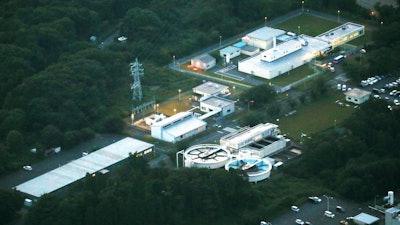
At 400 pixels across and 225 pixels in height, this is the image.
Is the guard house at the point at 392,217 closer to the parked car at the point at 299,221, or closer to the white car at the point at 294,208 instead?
the parked car at the point at 299,221

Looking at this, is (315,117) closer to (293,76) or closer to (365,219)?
(293,76)

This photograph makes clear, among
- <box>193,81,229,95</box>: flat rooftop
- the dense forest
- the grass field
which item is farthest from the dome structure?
the grass field

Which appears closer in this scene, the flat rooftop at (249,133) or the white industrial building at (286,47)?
the flat rooftop at (249,133)

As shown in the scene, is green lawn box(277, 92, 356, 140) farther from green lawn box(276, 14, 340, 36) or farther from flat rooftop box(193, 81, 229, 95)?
green lawn box(276, 14, 340, 36)

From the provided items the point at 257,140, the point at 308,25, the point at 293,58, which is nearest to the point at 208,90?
the point at 293,58

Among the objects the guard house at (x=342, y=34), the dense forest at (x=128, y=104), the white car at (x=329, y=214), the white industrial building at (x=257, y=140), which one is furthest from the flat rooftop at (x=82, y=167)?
the guard house at (x=342, y=34)

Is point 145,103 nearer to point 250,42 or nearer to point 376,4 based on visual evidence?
point 250,42
